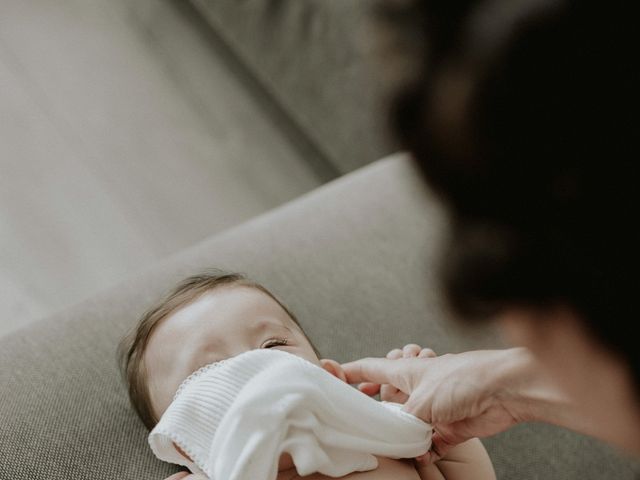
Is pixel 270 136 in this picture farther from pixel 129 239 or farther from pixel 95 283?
pixel 95 283

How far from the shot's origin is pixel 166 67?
233 cm

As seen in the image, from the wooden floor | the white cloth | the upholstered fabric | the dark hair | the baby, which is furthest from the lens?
the wooden floor

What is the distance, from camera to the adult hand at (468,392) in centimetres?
88

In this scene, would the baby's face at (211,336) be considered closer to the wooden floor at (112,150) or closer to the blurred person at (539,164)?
the blurred person at (539,164)

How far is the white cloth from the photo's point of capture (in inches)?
31.8

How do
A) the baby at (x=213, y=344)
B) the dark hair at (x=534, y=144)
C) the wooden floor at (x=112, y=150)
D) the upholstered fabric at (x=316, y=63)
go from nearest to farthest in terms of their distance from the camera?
the dark hair at (x=534, y=144) → the baby at (x=213, y=344) → the upholstered fabric at (x=316, y=63) → the wooden floor at (x=112, y=150)

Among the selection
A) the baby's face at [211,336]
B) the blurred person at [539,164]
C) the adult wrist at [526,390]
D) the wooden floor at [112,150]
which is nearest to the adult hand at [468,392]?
the adult wrist at [526,390]

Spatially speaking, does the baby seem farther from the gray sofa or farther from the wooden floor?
the wooden floor

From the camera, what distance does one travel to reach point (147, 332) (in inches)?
39.9

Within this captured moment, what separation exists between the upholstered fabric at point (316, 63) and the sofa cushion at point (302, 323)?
373 mm

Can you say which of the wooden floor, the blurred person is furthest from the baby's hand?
the wooden floor

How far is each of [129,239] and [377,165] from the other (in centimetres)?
75

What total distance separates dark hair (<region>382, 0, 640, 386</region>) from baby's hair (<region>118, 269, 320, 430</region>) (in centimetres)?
57

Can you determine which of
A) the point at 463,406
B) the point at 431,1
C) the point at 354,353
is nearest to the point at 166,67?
the point at 354,353
